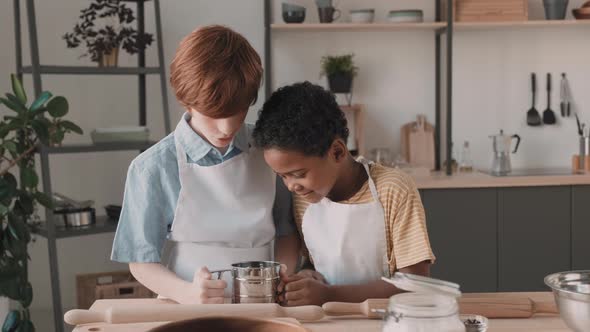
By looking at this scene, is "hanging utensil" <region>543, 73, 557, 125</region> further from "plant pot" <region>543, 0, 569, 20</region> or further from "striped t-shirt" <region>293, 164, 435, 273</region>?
"striped t-shirt" <region>293, 164, 435, 273</region>

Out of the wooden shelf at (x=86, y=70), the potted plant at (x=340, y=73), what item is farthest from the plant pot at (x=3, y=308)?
the potted plant at (x=340, y=73)

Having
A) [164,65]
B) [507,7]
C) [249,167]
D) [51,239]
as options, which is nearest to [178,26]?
[164,65]

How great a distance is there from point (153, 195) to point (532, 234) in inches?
106

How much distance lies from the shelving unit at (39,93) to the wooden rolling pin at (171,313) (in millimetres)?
2146

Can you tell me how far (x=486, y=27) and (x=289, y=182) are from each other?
2.94 metres

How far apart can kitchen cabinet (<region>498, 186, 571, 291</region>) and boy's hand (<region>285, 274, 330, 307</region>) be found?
8.18 ft

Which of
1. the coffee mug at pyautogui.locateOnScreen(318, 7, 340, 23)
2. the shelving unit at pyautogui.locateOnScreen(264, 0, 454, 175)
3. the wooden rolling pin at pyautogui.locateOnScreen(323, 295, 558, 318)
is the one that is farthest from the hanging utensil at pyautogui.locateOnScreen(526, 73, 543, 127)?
the wooden rolling pin at pyautogui.locateOnScreen(323, 295, 558, 318)

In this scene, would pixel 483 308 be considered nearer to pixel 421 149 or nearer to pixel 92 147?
pixel 92 147

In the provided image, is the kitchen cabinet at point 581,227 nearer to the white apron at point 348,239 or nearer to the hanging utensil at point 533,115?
the hanging utensil at point 533,115

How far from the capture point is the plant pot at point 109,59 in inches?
149

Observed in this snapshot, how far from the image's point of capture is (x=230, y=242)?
189 cm

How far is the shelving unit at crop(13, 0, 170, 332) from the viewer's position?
3.54 meters

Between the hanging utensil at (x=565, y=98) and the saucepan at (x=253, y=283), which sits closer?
the saucepan at (x=253, y=283)

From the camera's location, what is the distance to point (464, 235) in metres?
4.05
